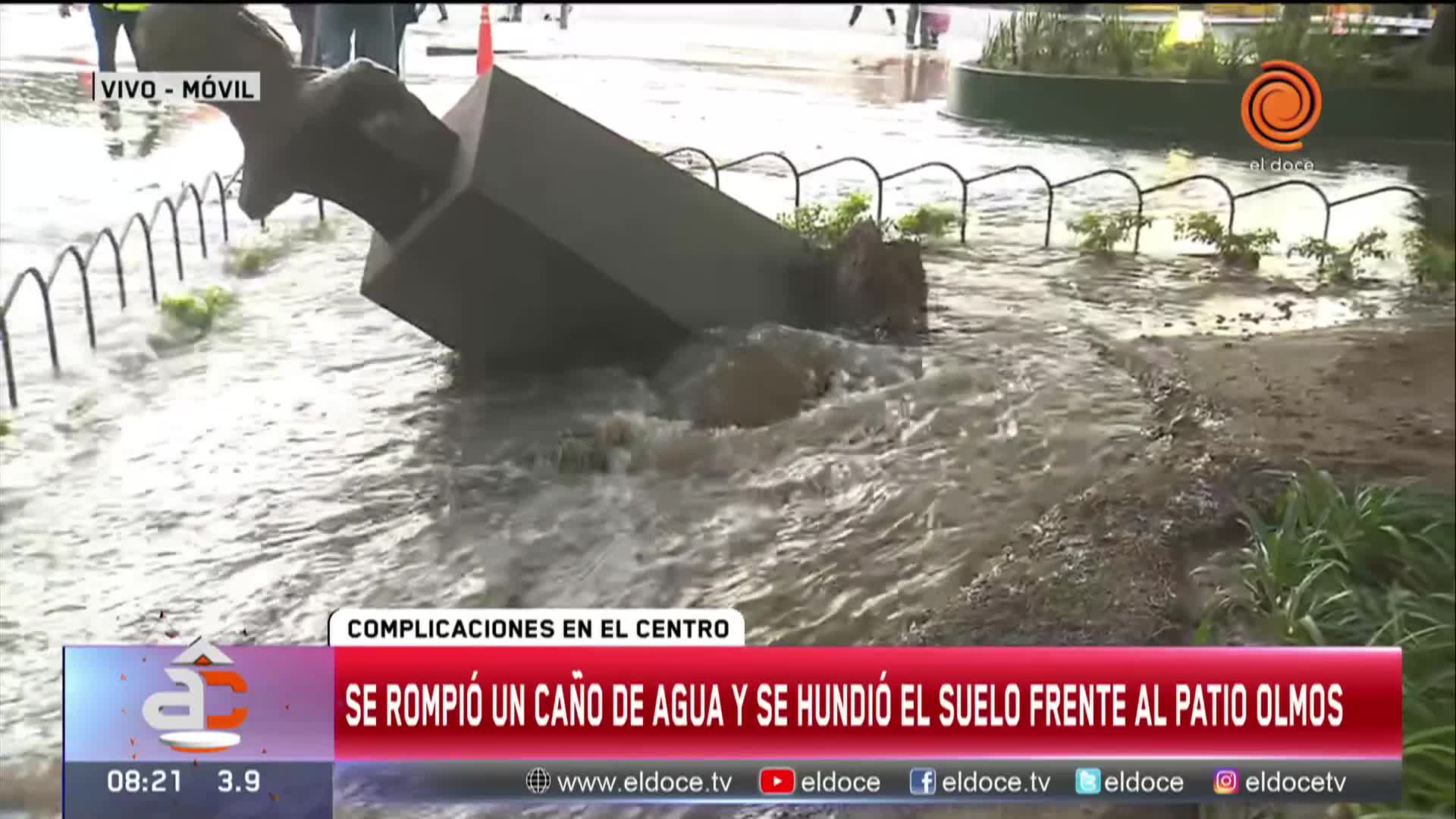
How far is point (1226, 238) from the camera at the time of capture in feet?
3.57

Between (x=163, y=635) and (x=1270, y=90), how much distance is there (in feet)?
3.07

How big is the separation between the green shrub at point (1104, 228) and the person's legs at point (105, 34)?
0.78 m

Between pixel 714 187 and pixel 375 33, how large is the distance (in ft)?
0.96

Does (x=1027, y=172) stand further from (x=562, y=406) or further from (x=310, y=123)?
(x=310, y=123)

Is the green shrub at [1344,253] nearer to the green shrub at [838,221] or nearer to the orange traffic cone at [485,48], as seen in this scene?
the green shrub at [838,221]

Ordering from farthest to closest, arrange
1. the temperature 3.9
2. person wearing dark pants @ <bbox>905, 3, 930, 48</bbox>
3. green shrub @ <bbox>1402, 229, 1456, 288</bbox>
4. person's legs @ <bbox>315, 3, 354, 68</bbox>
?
1. green shrub @ <bbox>1402, 229, 1456, 288</bbox>
2. person wearing dark pants @ <bbox>905, 3, 930, 48</bbox>
3. person's legs @ <bbox>315, 3, 354, 68</bbox>
4. the temperature 3.9

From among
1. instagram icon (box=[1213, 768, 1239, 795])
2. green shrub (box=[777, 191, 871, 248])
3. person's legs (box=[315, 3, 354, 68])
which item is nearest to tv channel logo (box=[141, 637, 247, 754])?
person's legs (box=[315, 3, 354, 68])

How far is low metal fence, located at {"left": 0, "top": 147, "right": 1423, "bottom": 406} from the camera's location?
925mm

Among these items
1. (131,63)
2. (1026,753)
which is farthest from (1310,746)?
(131,63)

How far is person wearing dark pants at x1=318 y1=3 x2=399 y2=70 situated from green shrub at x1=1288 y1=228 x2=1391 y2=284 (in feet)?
2.61

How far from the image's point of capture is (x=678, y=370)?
1015mm

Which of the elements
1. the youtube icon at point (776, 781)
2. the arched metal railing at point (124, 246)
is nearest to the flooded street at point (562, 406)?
the arched metal railing at point (124, 246)

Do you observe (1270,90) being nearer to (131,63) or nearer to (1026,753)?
(1026,753)

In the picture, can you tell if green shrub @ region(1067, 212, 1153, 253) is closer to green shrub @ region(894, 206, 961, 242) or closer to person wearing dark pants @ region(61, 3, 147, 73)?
green shrub @ region(894, 206, 961, 242)
